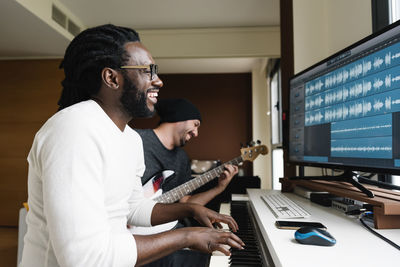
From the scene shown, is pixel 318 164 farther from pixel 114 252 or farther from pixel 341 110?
pixel 114 252

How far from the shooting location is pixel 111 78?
2.77 ft

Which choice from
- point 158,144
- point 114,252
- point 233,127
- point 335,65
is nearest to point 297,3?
point 335,65

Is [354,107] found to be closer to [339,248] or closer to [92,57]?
[339,248]

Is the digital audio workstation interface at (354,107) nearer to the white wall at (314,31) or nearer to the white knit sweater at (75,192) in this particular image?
the white wall at (314,31)

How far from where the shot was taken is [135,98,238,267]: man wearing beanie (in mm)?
1887

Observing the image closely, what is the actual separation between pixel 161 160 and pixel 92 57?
115 centimetres

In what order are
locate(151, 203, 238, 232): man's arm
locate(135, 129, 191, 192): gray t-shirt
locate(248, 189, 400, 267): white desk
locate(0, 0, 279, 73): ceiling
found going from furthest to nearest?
1. locate(0, 0, 279, 73): ceiling
2. locate(135, 129, 191, 192): gray t-shirt
3. locate(151, 203, 238, 232): man's arm
4. locate(248, 189, 400, 267): white desk

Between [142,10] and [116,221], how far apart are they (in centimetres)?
343

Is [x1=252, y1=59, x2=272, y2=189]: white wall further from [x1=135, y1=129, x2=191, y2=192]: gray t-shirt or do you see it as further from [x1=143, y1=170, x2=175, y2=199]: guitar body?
[x1=143, y1=170, x2=175, y2=199]: guitar body

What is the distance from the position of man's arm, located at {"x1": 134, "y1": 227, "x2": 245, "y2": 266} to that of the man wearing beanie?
110 centimetres

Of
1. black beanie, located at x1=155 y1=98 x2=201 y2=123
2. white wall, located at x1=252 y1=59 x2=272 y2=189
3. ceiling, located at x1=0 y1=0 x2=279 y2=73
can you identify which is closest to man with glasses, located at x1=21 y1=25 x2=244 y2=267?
black beanie, located at x1=155 y1=98 x2=201 y2=123

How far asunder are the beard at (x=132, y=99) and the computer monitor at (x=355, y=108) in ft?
2.42

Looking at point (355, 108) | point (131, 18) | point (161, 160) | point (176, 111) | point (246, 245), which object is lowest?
point (246, 245)

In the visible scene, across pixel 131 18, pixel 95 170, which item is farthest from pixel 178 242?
pixel 131 18
